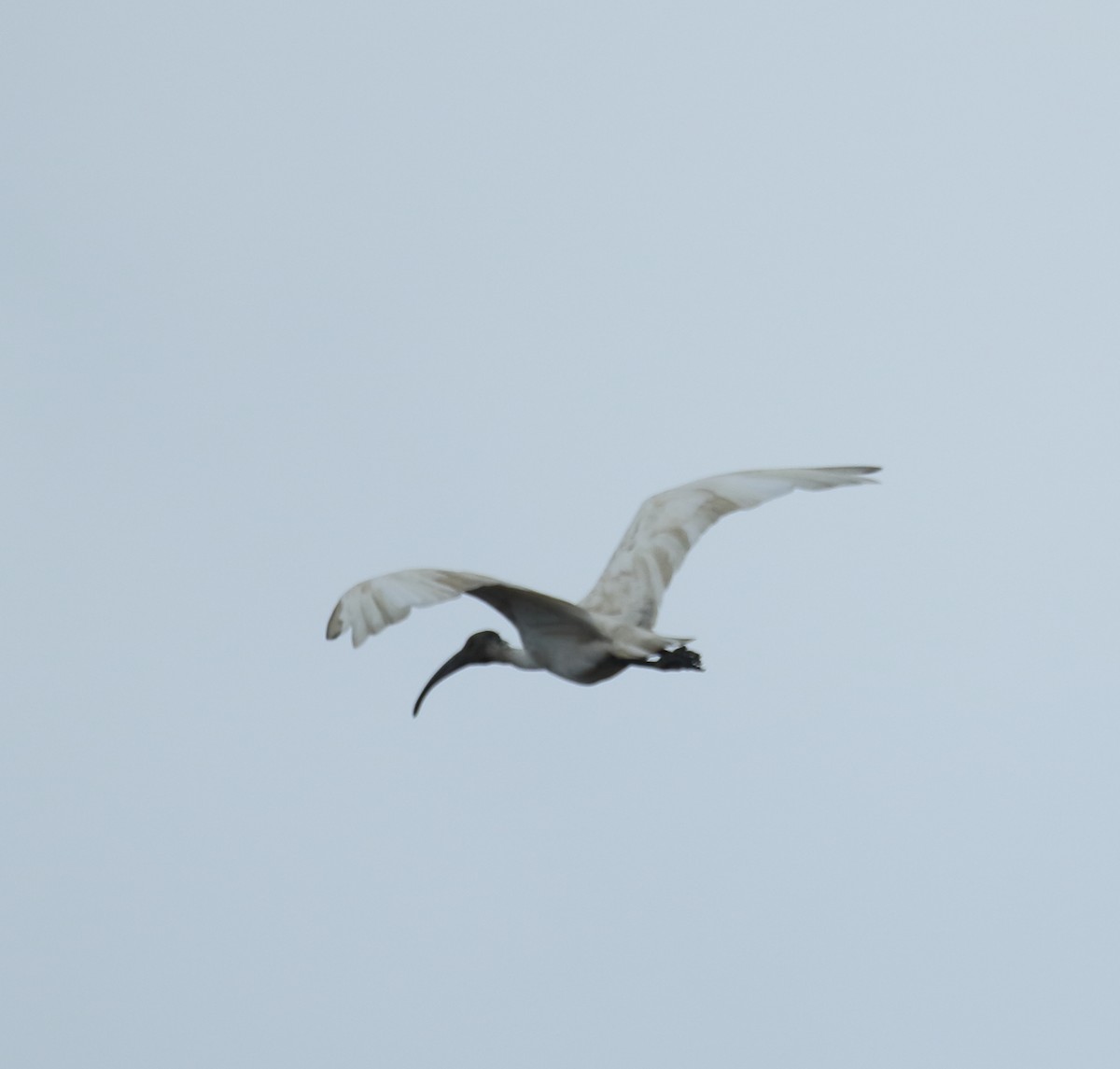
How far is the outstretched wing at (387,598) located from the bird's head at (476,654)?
4061mm

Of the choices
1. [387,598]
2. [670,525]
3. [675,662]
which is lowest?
[675,662]

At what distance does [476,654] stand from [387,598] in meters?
4.96

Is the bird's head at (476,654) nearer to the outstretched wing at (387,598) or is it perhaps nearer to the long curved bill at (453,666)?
the long curved bill at (453,666)

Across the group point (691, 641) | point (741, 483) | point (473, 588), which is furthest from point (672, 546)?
point (473, 588)

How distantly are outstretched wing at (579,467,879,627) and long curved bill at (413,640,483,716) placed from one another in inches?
48.4

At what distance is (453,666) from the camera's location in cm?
2194

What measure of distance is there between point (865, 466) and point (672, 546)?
81.1 inches

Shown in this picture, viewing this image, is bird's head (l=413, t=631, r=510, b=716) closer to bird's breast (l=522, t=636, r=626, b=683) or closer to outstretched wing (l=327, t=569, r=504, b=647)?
bird's breast (l=522, t=636, r=626, b=683)

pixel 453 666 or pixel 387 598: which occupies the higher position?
pixel 387 598

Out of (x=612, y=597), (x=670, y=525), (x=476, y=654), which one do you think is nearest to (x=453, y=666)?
(x=476, y=654)

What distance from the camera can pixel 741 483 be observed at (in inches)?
866

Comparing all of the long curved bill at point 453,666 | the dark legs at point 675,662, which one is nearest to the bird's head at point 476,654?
the long curved bill at point 453,666

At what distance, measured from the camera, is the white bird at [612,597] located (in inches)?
667

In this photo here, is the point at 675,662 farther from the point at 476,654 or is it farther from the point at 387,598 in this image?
the point at 387,598
